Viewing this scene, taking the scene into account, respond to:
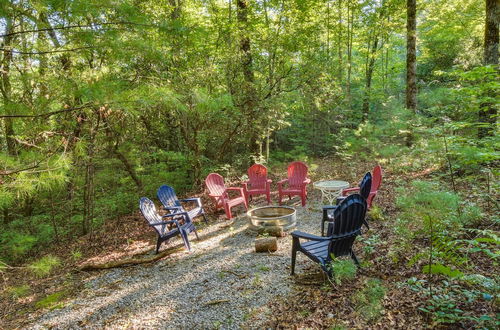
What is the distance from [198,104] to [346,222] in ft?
10.9

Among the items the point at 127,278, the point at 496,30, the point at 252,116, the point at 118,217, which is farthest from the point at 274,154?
the point at 127,278

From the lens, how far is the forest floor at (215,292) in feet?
7.89

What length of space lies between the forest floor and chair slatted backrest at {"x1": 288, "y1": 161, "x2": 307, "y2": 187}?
159 centimetres

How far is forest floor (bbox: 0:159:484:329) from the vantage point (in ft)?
7.89

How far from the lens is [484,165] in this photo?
17.7 ft

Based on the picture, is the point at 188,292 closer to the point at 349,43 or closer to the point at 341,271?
the point at 341,271

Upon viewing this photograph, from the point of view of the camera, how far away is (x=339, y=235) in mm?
2834

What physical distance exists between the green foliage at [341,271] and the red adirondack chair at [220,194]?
3.05 meters

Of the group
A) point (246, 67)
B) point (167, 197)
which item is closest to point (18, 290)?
point (167, 197)

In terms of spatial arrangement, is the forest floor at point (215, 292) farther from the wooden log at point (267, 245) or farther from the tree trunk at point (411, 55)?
the tree trunk at point (411, 55)

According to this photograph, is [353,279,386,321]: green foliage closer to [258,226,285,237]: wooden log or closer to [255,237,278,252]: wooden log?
[255,237,278,252]: wooden log

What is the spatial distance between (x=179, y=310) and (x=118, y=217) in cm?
429

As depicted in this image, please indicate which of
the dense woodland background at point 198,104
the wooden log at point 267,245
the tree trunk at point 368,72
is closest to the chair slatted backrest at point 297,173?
the dense woodland background at point 198,104

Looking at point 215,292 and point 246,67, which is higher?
point 246,67
